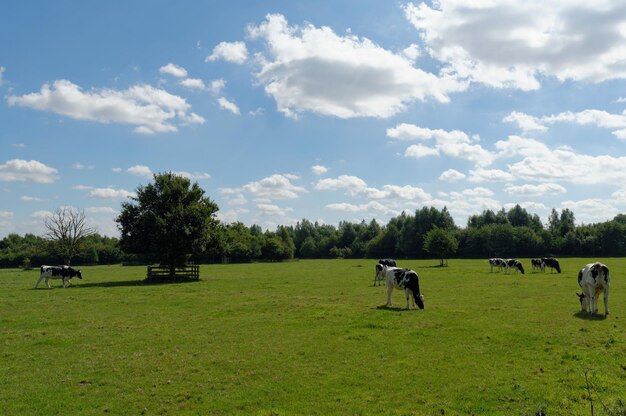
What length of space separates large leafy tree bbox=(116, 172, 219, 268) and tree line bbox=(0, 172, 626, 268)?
0.10m

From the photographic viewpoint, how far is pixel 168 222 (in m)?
43.3

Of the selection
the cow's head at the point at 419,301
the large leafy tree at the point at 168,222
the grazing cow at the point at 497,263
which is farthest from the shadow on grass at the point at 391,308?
the grazing cow at the point at 497,263

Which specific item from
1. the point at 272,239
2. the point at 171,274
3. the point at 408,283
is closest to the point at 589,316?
the point at 408,283

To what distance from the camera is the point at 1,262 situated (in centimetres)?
11800

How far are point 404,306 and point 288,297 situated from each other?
7872mm

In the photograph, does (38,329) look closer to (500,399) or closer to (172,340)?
(172,340)

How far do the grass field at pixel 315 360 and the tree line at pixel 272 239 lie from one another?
831 inches

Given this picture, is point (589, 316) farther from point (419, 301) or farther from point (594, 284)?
point (419, 301)

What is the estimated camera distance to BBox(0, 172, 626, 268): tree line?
144 feet

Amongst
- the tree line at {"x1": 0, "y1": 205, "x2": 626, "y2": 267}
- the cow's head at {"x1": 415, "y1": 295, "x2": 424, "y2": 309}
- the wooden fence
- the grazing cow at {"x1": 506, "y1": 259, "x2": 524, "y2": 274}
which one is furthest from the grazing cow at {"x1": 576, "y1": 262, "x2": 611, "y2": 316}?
the tree line at {"x1": 0, "y1": 205, "x2": 626, "y2": 267}

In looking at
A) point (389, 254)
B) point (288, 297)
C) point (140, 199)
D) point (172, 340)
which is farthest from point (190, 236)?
point (389, 254)

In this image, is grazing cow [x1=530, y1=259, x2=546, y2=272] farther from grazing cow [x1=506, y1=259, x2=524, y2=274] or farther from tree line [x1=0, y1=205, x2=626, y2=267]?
tree line [x1=0, y1=205, x2=626, y2=267]

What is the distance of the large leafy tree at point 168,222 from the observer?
43.3 metres

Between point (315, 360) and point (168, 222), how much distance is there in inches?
1342
